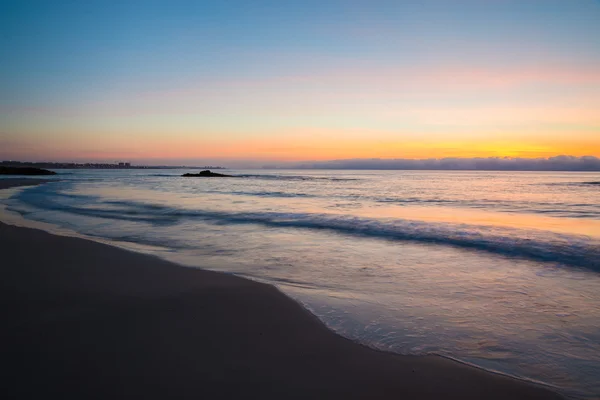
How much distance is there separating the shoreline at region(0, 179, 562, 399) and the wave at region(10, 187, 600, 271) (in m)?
6.68

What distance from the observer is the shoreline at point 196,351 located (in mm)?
3057

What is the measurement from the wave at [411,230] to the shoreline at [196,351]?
6676mm

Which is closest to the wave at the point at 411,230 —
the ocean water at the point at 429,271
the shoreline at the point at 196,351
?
the ocean water at the point at 429,271

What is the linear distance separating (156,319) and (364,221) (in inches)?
431

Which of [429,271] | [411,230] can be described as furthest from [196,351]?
[411,230]

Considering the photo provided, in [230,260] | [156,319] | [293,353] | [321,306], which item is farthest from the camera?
[230,260]

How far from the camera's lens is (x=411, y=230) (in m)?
12.4

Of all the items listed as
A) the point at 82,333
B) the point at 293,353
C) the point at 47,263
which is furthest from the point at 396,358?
the point at 47,263

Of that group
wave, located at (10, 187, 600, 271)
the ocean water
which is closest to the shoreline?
the ocean water

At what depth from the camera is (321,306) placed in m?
5.16

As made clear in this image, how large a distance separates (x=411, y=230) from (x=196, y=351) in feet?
32.6

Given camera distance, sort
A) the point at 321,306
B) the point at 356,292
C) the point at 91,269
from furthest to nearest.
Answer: the point at 91,269 → the point at 356,292 → the point at 321,306

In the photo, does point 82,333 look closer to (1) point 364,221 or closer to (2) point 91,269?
(2) point 91,269

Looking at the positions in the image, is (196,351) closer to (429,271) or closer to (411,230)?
(429,271)
